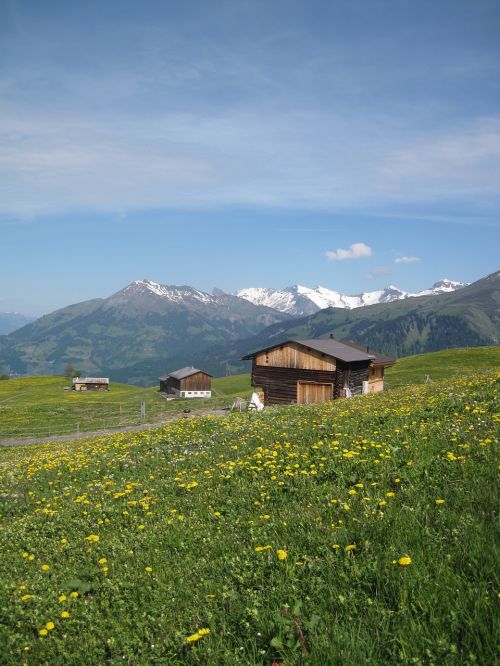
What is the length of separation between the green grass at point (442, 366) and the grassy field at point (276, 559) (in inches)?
2206

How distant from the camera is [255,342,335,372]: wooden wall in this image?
1822 inches

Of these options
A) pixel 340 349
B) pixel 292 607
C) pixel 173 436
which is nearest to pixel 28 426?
pixel 340 349

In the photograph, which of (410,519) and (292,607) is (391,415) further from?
(292,607)

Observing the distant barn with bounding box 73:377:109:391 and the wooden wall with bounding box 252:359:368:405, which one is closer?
the wooden wall with bounding box 252:359:368:405

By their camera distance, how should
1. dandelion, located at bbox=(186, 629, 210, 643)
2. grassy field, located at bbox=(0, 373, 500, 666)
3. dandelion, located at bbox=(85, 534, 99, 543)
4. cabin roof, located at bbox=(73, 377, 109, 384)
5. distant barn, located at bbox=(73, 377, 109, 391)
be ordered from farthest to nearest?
cabin roof, located at bbox=(73, 377, 109, 384), distant barn, located at bbox=(73, 377, 109, 391), dandelion, located at bbox=(85, 534, 99, 543), dandelion, located at bbox=(186, 629, 210, 643), grassy field, located at bbox=(0, 373, 500, 666)

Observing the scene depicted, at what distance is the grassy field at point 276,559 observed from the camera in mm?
4836

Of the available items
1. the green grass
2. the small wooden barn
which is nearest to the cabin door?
the green grass

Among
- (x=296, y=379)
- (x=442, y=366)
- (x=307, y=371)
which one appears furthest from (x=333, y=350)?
(x=442, y=366)

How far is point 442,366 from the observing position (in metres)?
80.7

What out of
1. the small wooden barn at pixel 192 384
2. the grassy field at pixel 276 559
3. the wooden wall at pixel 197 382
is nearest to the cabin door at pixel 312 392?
the grassy field at pixel 276 559

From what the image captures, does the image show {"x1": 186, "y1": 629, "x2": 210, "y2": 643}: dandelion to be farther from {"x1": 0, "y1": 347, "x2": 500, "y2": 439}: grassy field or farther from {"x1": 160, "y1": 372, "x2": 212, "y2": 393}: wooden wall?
{"x1": 160, "y1": 372, "x2": 212, "y2": 393}: wooden wall

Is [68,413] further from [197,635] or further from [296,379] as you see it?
[197,635]

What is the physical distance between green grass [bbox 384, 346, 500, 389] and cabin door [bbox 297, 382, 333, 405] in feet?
65.3

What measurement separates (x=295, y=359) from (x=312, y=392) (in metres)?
3.89
